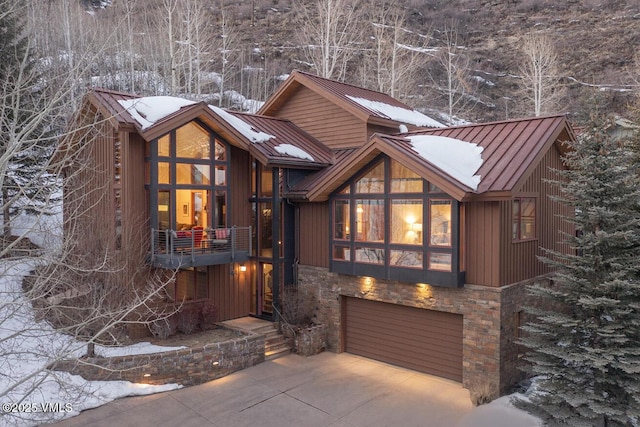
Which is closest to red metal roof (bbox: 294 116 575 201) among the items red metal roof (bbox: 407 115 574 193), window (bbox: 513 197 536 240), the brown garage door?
red metal roof (bbox: 407 115 574 193)

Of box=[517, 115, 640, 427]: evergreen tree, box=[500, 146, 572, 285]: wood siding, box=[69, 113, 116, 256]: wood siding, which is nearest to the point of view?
box=[517, 115, 640, 427]: evergreen tree

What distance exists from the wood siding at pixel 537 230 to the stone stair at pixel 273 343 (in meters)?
6.69

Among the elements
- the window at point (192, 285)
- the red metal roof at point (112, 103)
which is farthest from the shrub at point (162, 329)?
the red metal roof at point (112, 103)

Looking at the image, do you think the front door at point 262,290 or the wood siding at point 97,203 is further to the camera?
the front door at point 262,290

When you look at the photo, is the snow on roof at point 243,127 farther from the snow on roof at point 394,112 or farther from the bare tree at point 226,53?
the bare tree at point 226,53

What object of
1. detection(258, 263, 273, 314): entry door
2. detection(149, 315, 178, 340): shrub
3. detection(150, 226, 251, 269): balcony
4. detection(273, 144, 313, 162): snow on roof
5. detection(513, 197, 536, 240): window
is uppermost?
detection(273, 144, 313, 162): snow on roof

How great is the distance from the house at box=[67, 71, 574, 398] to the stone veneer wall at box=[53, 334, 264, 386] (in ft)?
8.09

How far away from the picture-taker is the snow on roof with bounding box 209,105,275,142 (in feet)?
47.2

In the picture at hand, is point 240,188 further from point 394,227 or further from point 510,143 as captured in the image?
point 510,143

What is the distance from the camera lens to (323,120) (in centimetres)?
1705

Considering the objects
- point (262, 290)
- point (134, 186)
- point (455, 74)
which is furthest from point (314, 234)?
point (455, 74)

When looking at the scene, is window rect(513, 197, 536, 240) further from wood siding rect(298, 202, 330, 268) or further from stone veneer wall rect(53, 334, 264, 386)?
stone veneer wall rect(53, 334, 264, 386)

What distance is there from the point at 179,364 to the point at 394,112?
1231 cm

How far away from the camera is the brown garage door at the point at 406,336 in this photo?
1166cm
